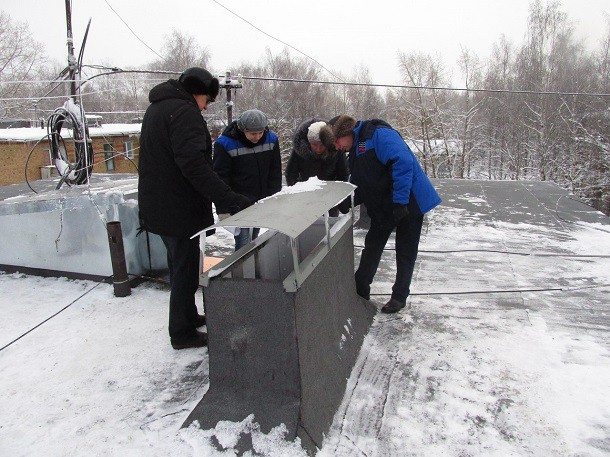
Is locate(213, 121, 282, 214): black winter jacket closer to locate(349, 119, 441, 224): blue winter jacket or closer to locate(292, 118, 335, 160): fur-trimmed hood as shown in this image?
locate(292, 118, 335, 160): fur-trimmed hood

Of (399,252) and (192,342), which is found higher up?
(399,252)

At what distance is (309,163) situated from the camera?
4.32 metres

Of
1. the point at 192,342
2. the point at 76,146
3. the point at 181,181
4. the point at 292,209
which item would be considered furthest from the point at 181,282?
the point at 76,146

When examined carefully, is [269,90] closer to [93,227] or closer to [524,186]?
[524,186]

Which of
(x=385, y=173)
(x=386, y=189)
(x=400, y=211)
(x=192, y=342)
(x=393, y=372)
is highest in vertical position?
(x=385, y=173)

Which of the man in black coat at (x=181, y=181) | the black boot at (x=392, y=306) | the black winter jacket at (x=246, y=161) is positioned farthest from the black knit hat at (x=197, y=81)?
the black boot at (x=392, y=306)

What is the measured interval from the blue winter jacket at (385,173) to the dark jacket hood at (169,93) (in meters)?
1.27

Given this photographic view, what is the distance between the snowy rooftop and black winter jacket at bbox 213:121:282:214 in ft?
3.82

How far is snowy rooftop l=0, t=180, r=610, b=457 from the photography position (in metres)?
2.11

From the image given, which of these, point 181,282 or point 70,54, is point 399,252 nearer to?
point 181,282

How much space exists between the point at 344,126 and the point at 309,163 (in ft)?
3.46

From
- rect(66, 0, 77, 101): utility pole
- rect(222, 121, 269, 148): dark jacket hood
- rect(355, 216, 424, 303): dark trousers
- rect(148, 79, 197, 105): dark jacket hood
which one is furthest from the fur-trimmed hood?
rect(66, 0, 77, 101): utility pole

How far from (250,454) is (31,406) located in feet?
4.25

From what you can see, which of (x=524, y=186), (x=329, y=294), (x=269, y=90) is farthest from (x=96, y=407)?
(x=269, y=90)
